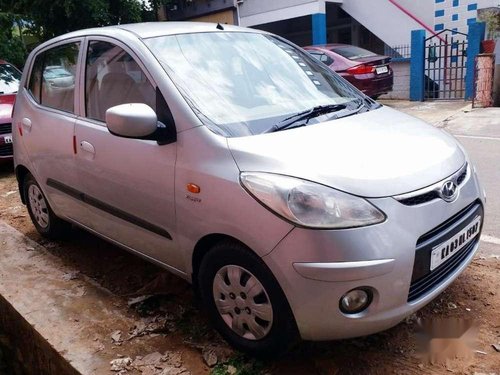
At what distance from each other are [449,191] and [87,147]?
215cm

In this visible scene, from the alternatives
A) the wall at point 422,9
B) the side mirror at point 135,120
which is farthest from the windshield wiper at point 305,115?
the wall at point 422,9

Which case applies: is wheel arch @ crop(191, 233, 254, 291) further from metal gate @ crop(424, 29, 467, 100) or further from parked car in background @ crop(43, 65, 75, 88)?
metal gate @ crop(424, 29, 467, 100)

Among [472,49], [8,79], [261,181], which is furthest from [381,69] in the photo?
[261,181]

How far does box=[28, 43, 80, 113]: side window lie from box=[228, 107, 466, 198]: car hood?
66.5 inches

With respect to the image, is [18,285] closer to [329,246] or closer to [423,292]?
[329,246]

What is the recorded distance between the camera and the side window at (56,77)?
3459 millimetres

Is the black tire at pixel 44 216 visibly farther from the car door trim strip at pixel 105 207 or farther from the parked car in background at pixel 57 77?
the parked car in background at pixel 57 77

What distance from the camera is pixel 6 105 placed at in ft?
22.9

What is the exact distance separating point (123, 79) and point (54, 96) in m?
0.97

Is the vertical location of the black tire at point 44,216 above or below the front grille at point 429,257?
below

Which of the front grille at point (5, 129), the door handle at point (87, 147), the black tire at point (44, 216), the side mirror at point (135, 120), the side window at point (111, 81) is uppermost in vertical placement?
the side window at point (111, 81)

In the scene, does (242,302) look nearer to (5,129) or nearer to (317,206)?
(317,206)

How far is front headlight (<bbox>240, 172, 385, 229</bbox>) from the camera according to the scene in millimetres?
2020

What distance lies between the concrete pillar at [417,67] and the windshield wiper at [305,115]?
985cm
